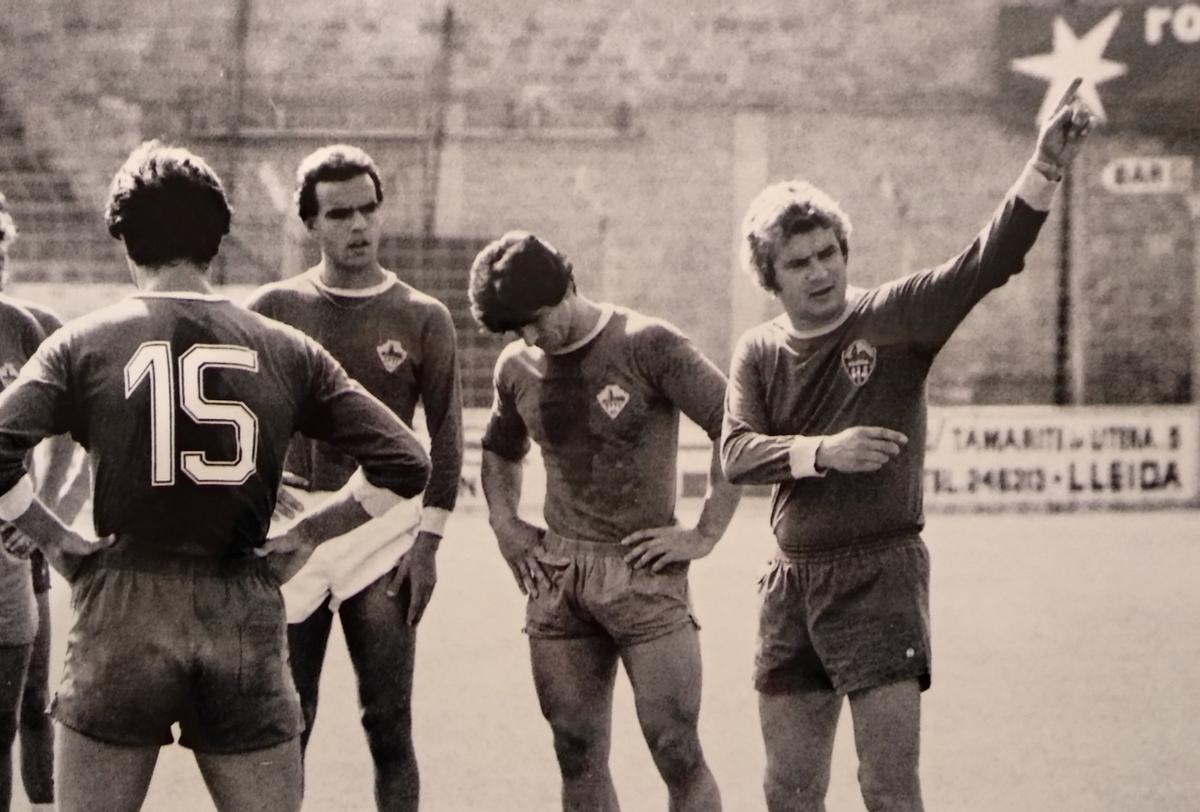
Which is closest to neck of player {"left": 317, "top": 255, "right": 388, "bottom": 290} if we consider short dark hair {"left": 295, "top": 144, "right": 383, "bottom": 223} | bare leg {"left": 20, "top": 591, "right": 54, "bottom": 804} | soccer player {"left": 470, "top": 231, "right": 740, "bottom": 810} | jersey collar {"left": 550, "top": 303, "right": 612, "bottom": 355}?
short dark hair {"left": 295, "top": 144, "right": 383, "bottom": 223}

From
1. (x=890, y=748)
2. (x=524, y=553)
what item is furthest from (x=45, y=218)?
(x=890, y=748)

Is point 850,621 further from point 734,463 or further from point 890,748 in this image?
point 734,463

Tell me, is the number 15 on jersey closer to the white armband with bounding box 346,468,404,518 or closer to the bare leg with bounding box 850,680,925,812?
the white armband with bounding box 346,468,404,518

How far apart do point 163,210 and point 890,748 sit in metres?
1.49

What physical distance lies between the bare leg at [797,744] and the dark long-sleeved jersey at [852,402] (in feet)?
0.92

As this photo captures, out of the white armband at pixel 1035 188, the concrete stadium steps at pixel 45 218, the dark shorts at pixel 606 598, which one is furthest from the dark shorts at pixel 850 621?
the concrete stadium steps at pixel 45 218

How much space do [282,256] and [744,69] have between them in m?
1.53

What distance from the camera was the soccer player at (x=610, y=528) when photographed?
294 cm

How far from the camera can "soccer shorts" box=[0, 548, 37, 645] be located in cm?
307

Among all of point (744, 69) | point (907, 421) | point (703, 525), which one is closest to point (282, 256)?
point (744, 69)

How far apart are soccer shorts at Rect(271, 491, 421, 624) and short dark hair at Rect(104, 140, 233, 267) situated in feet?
3.61

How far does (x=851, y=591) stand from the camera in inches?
106

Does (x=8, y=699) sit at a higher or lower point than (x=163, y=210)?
lower

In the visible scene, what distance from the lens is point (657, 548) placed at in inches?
117
